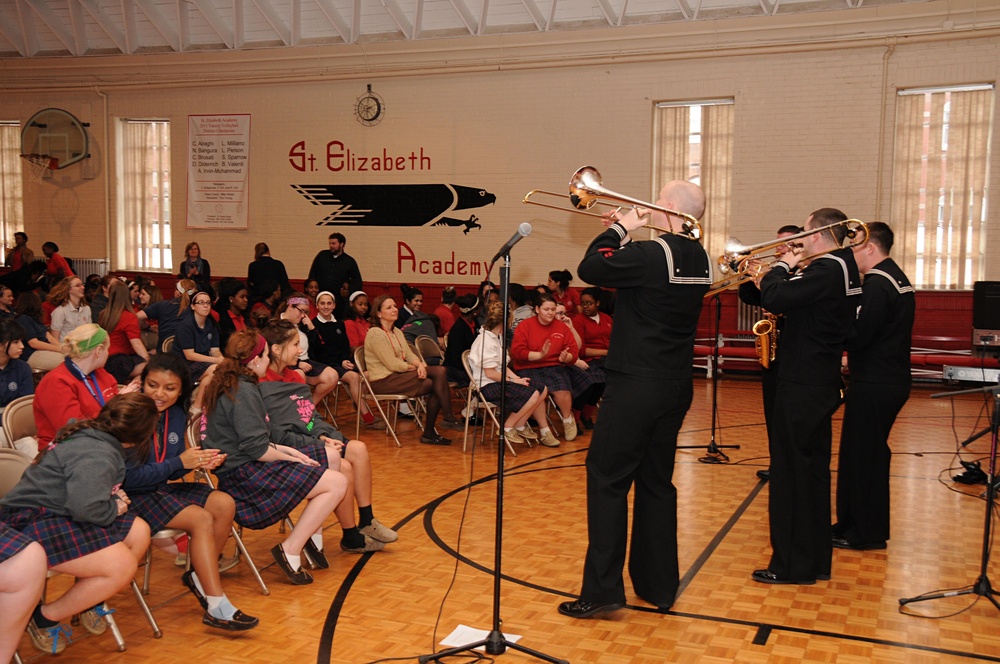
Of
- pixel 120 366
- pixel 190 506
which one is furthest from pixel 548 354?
pixel 190 506

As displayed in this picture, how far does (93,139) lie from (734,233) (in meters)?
11.2

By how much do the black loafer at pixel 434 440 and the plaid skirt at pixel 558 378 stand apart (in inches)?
36.6

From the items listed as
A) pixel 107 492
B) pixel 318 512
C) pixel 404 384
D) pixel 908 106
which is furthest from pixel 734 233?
pixel 107 492

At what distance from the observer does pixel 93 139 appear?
16.0 meters

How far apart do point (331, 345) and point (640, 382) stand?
527 centimetres

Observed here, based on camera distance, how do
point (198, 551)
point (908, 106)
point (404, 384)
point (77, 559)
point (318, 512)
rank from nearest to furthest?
point (77, 559) → point (198, 551) → point (318, 512) → point (404, 384) → point (908, 106)

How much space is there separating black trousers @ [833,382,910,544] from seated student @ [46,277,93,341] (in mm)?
7131

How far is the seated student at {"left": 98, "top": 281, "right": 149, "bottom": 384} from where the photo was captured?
782cm

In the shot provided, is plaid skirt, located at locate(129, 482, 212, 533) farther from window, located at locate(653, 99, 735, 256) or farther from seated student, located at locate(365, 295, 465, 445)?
window, located at locate(653, 99, 735, 256)

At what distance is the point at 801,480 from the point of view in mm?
4570

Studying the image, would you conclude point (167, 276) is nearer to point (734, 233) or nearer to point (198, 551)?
point (734, 233)

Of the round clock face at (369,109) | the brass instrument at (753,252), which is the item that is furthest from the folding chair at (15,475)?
the round clock face at (369,109)

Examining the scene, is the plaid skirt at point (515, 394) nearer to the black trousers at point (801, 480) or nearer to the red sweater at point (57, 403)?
the black trousers at point (801, 480)

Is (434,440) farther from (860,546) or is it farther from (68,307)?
(860,546)
